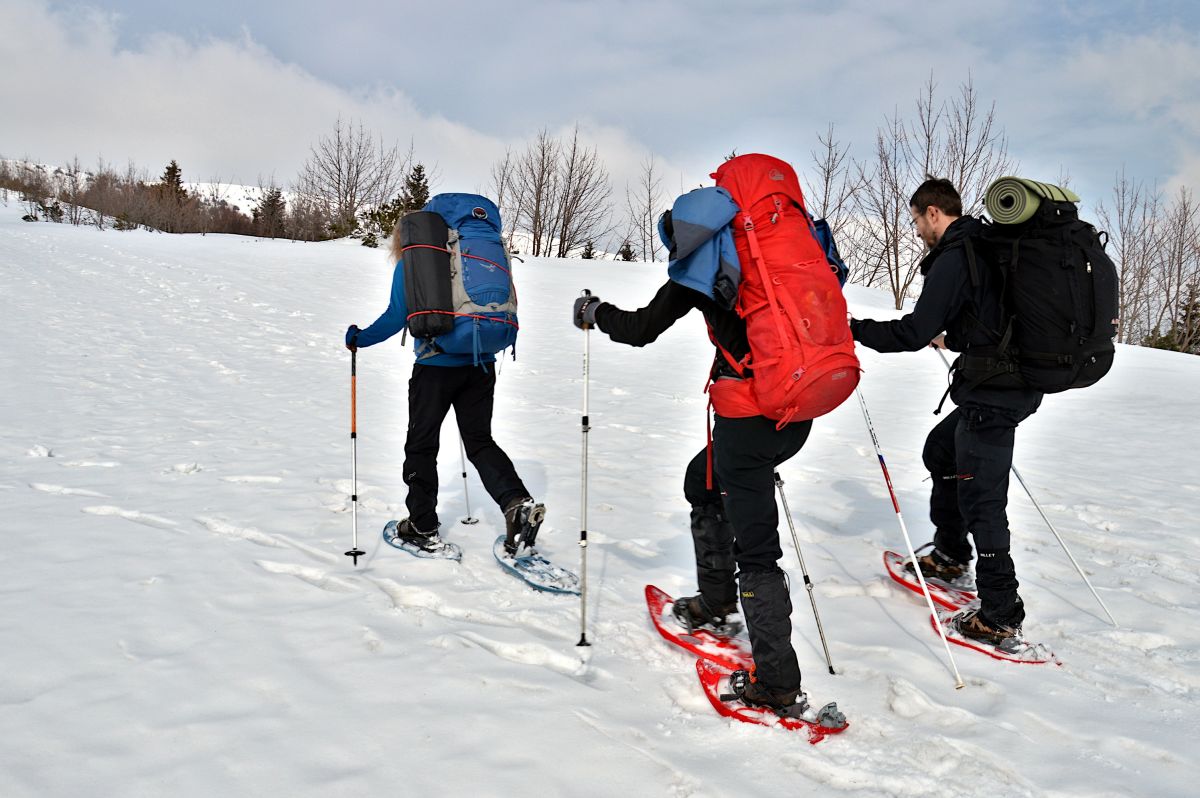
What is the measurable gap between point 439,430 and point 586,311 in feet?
4.85

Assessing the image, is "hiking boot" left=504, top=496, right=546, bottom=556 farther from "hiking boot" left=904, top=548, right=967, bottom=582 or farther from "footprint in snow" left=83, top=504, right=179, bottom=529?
"hiking boot" left=904, top=548, right=967, bottom=582

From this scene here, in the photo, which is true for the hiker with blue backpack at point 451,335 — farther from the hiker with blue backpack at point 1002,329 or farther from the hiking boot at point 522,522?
the hiker with blue backpack at point 1002,329

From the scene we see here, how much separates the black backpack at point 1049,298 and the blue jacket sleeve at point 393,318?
294cm

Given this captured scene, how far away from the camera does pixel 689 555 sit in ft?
14.9

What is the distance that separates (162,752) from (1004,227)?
4.01 m

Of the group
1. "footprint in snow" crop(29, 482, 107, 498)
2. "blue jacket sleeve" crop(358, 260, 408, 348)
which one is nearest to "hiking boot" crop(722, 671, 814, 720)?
"blue jacket sleeve" crop(358, 260, 408, 348)

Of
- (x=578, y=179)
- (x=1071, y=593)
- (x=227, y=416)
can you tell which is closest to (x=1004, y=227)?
(x=1071, y=593)

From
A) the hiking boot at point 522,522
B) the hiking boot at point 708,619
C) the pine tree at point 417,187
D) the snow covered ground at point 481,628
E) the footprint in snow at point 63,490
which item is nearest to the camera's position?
the snow covered ground at point 481,628

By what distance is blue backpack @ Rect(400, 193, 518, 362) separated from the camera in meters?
3.77

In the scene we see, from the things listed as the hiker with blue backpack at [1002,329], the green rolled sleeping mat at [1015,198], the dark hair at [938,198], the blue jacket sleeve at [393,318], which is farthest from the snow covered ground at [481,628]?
the dark hair at [938,198]

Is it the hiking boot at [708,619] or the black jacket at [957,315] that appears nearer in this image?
the black jacket at [957,315]

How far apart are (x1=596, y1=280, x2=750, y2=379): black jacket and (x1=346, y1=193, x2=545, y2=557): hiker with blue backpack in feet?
4.24

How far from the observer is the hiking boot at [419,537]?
4145 mm

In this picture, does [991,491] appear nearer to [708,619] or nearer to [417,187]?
[708,619]
